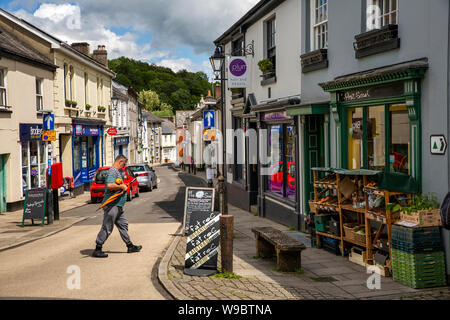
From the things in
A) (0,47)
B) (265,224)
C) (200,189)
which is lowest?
(265,224)

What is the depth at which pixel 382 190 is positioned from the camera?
27.0 feet

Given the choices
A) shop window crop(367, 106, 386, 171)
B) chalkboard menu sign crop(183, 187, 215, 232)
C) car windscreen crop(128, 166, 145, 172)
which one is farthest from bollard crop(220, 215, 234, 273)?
car windscreen crop(128, 166, 145, 172)

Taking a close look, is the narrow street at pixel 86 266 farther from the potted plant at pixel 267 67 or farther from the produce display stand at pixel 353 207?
the potted plant at pixel 267 67

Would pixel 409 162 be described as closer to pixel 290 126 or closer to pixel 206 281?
pixel 206 281

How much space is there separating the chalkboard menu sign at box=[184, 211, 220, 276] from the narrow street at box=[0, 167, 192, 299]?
2.31 ft

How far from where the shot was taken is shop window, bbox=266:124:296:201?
14.1m

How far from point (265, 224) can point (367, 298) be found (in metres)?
7.97

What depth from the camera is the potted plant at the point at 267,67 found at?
1566 cm

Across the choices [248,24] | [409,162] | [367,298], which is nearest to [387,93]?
[409,162]

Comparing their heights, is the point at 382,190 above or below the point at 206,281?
above

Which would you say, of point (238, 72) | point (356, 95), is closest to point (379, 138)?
point (356, 95)

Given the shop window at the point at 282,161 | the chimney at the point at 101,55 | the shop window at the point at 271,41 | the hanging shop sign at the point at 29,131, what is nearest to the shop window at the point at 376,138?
the shop window at the point at 282,161

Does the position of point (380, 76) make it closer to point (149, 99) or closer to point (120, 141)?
point (120, 141)

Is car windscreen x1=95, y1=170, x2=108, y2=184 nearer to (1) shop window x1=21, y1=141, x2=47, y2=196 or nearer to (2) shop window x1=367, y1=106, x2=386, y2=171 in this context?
(1) shop window x1=21, y1=141, x2=47, y2=196
